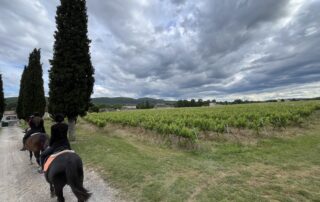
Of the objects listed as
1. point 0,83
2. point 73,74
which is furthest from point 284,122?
point 0,83

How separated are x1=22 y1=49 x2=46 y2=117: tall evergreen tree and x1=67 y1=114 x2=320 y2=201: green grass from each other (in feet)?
71.4

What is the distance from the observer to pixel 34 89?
1127 inches

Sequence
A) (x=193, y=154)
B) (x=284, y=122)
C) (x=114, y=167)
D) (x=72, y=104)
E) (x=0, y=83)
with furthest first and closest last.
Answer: (x=0, y=83)
(x=284, y=122)
(x=72, y=104)
(x=193, y=154)
(x=114, y=167)

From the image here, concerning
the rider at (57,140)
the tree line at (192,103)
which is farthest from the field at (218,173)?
the tree line at (192,103)

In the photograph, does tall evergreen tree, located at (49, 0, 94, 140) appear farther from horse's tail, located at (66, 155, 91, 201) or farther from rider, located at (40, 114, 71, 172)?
horse's tail, located at (66, 155, 91, 201)

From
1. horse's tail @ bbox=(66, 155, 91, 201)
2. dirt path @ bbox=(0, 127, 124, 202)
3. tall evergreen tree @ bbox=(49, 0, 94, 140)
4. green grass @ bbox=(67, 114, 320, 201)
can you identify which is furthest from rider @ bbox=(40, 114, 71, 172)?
tall evergreen tree @ bbox=(49, 0, 94, 140)

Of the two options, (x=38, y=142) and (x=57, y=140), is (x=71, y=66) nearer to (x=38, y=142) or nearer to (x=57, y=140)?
(x=38, y=142)

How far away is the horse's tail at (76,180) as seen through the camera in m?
4.43

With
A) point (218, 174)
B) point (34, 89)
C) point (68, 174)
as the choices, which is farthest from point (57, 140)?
point (34, 89)

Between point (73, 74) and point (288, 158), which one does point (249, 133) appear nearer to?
point (288, 158)

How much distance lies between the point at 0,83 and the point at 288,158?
155 ft

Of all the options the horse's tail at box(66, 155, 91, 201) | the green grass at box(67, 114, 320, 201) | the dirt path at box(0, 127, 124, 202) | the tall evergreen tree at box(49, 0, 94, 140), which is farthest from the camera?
the tall evergreen tree at box(49, 0, 94, 140)

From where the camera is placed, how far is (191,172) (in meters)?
7.10

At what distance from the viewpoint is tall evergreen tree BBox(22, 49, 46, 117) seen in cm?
2844
